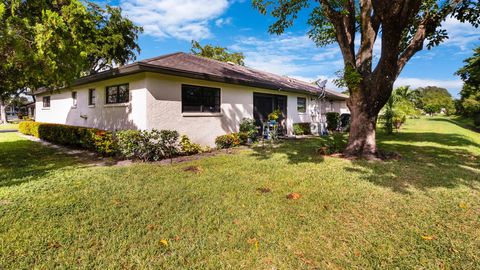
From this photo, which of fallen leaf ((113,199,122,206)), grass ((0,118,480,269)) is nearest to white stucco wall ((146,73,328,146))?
grass ((0,118,480,269))

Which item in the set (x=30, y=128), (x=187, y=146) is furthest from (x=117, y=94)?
(x=30, y=128)

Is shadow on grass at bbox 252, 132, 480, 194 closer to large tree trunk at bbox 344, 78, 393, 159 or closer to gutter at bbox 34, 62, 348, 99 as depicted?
large tree trunk at bbox 344, 78, 393, 159

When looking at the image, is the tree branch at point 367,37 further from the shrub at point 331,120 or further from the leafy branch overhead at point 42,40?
the shrub at point 331,120

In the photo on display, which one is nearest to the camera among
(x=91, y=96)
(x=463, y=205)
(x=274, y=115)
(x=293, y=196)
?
(x=463, y=205)

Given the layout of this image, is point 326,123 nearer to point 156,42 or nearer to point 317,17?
point 317,17

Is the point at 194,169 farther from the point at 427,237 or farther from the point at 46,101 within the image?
the point at 46,101

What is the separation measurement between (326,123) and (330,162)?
11.6 meters

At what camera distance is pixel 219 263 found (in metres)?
2.57

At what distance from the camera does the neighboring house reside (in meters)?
8.27

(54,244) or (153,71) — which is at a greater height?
(153,71)

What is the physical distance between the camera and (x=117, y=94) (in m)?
9.96

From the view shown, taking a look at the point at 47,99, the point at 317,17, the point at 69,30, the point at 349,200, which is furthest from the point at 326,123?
the point at 47,99

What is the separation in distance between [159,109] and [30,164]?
4.08 meters

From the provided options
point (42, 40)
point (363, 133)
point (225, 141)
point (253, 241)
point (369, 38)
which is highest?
point (369, 38)
